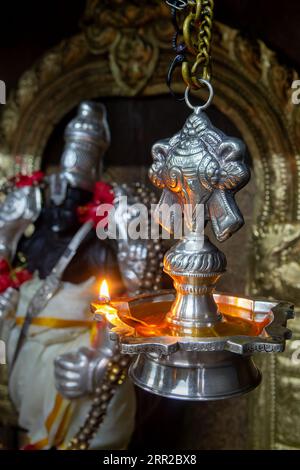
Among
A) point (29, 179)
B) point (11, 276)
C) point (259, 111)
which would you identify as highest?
point (259, 111)

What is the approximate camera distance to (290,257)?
1.33 m

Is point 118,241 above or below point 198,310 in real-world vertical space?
above

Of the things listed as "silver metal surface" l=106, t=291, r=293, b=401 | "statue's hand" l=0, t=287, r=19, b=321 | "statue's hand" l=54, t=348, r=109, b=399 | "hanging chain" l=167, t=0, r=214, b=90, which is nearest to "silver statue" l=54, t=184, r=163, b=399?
"statue's hand" l=54, t=348, r=109, b=399

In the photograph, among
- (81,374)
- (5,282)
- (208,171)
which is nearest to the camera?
(208,171)

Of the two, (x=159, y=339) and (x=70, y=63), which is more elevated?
(x=70, y=63)

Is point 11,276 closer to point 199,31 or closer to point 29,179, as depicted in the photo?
point 29,179

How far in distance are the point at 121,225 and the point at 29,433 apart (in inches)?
28.8

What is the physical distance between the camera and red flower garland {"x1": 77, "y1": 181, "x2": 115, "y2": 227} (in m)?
1.44

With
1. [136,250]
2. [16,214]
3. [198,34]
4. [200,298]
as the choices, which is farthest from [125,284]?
[198,34]

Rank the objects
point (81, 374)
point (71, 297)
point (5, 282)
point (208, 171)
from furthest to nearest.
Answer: point (5, 282) < point (71, 297) < point (81, 374) < point (208, 171)

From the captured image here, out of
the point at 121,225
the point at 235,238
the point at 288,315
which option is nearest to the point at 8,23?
the point at 121,225

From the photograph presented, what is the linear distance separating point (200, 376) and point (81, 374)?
33.4 inches

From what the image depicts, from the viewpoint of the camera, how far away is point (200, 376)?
20.8 inches
